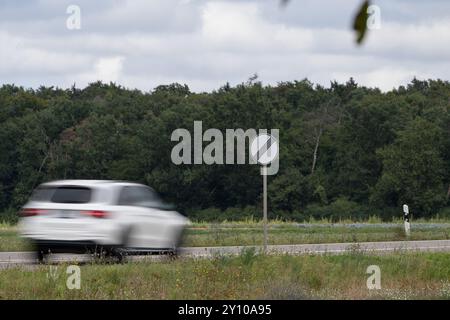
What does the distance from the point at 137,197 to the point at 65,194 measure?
1545mm

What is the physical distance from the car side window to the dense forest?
2062 inches

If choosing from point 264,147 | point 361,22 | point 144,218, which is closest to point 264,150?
point 264,147

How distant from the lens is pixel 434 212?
247 ft

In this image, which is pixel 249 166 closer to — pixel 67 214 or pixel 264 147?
pixel 264 147

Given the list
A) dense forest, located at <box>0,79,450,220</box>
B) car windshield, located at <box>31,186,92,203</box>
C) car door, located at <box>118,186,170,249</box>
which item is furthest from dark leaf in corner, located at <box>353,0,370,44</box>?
dense forest, located at <box>0,79,450,220</box>

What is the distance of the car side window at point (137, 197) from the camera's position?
20.7 meters

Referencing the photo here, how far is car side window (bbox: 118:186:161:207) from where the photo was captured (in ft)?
67.8

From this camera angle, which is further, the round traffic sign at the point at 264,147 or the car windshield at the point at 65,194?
the round traffic sign at the point at 264,147

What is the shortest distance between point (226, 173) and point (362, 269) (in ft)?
209

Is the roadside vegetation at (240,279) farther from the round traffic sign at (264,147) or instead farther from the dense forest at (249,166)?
the dense forest at (249,166)

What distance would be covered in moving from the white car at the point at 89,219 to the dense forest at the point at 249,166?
53.1 m

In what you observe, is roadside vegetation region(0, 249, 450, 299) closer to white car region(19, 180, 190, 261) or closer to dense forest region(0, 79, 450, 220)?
white car region(19, 180, 190, 261)

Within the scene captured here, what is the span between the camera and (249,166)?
83.4 meters

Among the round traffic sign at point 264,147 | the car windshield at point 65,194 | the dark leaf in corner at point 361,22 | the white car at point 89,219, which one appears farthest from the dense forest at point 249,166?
the dark leaf in corner at point 361,22
